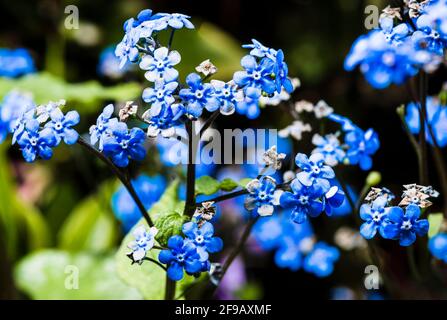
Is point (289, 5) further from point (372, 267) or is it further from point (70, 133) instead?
point (70, 133)

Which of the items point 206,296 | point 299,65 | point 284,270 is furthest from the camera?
point 299,65

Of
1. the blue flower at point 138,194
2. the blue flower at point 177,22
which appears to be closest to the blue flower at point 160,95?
the blue flower at point 177,22

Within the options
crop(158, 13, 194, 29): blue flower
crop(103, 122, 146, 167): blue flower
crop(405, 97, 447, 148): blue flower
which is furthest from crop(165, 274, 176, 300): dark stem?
crop(405, 97, 447, 148): blue flower

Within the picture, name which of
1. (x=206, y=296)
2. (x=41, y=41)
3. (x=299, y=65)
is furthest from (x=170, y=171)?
(x=41, y=41)

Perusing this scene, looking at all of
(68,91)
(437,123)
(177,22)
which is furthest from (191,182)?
(68,91)

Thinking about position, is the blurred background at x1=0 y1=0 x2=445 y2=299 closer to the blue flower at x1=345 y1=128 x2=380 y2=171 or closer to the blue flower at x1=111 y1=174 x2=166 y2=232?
the blue flower at x1=111 y1=174 x2=166 y2=232

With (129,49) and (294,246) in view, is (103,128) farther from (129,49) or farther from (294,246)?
(294,246)
